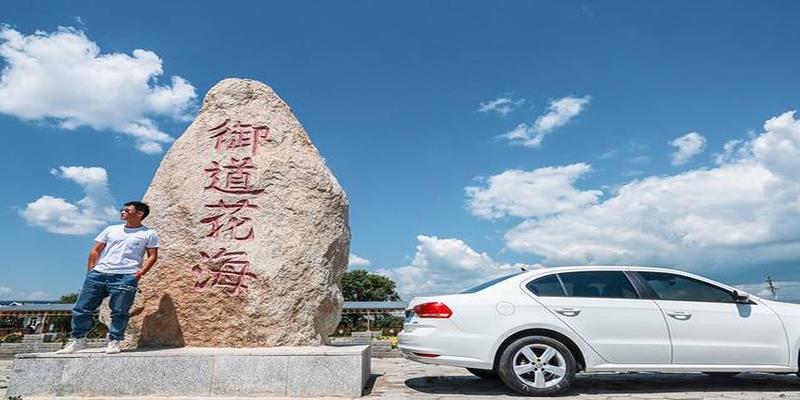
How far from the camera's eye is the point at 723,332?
4.89m

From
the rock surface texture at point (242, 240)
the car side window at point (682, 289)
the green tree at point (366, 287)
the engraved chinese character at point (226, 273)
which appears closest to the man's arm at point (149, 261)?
the rock surface texture at point (242, 240)

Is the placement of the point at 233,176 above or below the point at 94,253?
above

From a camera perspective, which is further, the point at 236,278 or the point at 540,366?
the point at 236,278

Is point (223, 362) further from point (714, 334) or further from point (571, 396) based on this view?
point (714, 334)

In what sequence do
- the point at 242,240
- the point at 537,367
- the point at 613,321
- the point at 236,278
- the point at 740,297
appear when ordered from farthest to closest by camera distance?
the point at 242,240 → the point at 236,278 → the point at 740,297 → the point at 613,321 → the point at 537,367

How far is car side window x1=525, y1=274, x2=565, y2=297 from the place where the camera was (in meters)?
4.99

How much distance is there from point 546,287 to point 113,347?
4399 millimetres

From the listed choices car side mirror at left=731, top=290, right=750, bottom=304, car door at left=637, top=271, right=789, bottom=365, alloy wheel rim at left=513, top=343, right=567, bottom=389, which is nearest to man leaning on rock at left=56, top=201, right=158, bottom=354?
alloy wheel rim at left=513, top=343, right=567, bottom=389

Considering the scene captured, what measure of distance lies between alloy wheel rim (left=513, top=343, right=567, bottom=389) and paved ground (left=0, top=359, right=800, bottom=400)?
0.82 feet

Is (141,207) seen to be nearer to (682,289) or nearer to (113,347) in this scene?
(113,347)

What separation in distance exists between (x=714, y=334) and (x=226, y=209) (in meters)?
5.32

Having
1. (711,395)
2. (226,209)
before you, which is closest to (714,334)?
(711,395)

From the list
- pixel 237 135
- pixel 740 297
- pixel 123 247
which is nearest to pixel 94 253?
pixel 123 247

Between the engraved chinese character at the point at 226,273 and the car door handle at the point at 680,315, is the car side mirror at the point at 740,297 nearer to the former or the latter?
the car door handle at the point at 680,315
